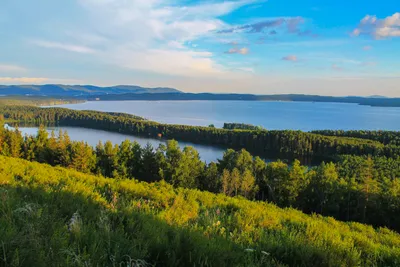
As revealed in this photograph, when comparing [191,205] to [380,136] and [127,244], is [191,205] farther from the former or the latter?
[380,136]

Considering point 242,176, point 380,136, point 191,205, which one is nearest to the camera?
point 191,205

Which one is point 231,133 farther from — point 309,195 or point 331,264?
point 331,264

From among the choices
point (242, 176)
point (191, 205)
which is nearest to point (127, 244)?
point (191, 205)

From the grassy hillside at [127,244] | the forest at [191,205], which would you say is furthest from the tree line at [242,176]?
the grassy hillside at [127,244]

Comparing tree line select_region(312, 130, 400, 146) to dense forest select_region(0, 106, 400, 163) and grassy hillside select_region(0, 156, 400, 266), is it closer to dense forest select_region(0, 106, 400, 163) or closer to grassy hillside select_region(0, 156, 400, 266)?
dense forest select_region(0, 106, 400, 163)

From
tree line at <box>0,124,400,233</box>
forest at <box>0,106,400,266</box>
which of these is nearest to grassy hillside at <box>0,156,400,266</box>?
forest at <box>0,106,400,266</box>

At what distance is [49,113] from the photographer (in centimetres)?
12800

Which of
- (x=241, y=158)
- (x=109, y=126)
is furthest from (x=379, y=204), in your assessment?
(x=109, y=126)

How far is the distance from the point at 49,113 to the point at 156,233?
143 metres

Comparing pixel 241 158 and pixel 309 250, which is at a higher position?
pixel 309 250

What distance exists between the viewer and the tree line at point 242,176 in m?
25.6

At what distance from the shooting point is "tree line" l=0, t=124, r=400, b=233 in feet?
84.1

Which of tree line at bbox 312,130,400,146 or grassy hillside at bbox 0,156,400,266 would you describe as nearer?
grassy hillside at bbox 0,156,400,266

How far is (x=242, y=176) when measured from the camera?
30.4 metres
